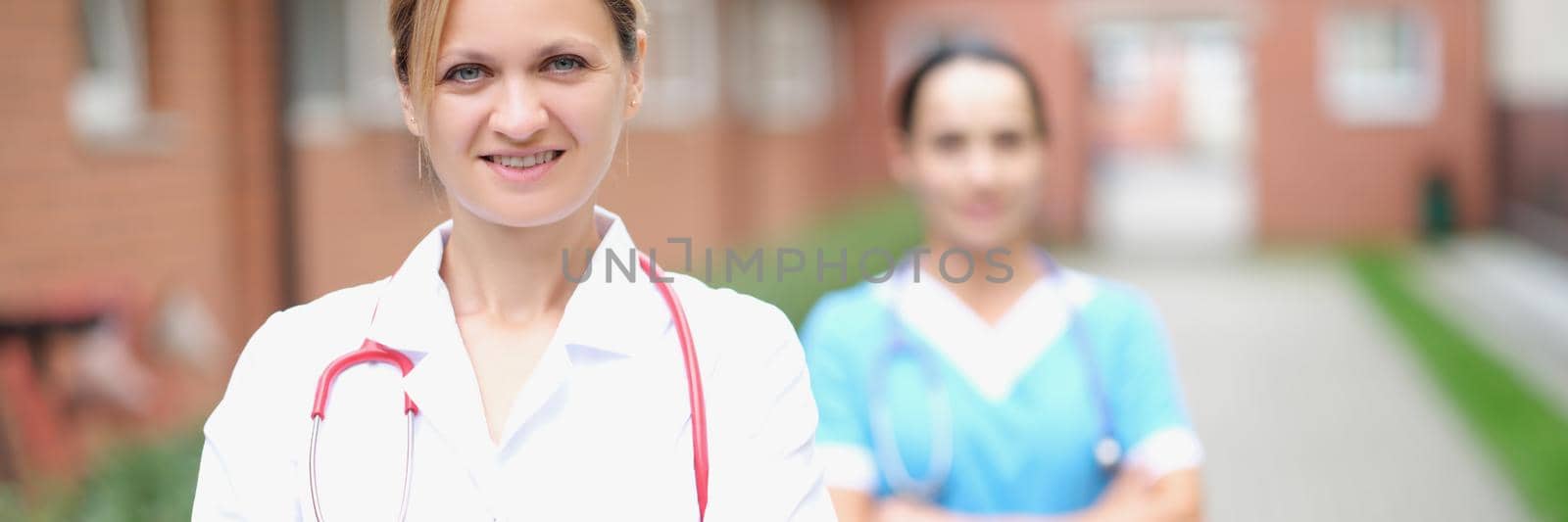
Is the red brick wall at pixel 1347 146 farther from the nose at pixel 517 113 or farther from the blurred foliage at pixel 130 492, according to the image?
the nose at pixel 517 113

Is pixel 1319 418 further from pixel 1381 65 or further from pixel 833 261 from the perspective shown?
pixel 1381 65

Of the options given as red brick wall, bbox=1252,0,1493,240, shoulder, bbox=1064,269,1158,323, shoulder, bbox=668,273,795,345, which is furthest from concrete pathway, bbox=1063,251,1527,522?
red brick wall, bbox=1252,0,1493,240

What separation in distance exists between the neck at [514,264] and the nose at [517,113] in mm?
116

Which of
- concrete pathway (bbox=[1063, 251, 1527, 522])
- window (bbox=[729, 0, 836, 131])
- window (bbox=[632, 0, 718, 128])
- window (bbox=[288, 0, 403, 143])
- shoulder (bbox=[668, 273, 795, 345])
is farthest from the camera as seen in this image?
window (bbox=[729, 0, 836, 131])

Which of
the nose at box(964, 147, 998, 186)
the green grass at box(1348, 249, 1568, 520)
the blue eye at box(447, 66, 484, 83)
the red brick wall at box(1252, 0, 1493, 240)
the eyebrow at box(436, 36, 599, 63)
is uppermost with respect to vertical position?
the eyebrow at box(436, 36, 599, 63)

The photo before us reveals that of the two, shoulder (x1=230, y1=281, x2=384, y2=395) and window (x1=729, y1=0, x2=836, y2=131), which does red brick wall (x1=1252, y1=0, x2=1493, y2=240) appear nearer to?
window (x1=729, y1=0, x2=836, y2=131)

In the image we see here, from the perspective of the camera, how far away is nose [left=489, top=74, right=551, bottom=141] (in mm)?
1289

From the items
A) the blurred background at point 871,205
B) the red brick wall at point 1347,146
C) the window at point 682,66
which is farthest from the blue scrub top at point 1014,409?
the red brick wall at point 1347,146

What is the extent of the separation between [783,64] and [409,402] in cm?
Answer: 1746

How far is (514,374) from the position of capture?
138 cm

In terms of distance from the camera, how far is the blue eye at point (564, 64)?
1.32 metres

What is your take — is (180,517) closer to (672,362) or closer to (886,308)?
(886,308)

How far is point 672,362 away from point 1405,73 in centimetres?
2125

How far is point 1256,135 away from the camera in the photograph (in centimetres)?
2147
